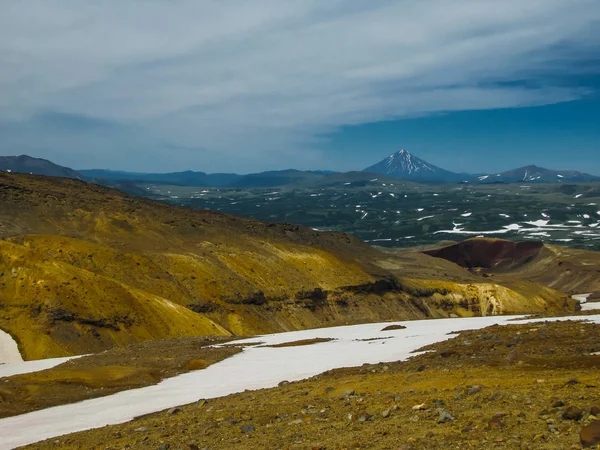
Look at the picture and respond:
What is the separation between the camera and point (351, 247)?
106 metres

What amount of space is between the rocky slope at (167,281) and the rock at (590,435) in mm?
36143

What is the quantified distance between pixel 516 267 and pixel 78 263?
116652mm

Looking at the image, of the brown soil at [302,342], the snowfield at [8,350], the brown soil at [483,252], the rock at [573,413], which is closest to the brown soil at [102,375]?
the brown soil at [302,342]

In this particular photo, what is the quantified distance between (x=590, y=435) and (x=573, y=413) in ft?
5.07

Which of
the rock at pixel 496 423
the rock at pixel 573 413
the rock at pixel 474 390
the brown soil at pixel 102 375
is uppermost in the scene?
the rock at pixel 573 413

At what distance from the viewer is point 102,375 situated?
26734mm

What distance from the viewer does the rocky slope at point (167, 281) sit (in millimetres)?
42719

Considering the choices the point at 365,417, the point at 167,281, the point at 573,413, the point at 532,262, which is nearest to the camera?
the point at 573,413

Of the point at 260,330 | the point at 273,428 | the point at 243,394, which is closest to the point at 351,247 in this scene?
the point at 260,330

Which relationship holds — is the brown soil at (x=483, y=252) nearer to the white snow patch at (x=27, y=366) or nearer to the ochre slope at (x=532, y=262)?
the ochre slope at (x=532, y=262)

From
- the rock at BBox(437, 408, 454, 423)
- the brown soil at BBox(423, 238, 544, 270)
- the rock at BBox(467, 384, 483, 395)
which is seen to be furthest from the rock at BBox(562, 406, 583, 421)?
the brown soil at BBox(423, 238, 544, 270)

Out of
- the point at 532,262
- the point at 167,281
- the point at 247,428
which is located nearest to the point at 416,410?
the point at 247,428

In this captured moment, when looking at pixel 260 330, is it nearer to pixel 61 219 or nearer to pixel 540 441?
pixel 61 219

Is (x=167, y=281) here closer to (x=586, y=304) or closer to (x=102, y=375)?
(x=102, y=375)
